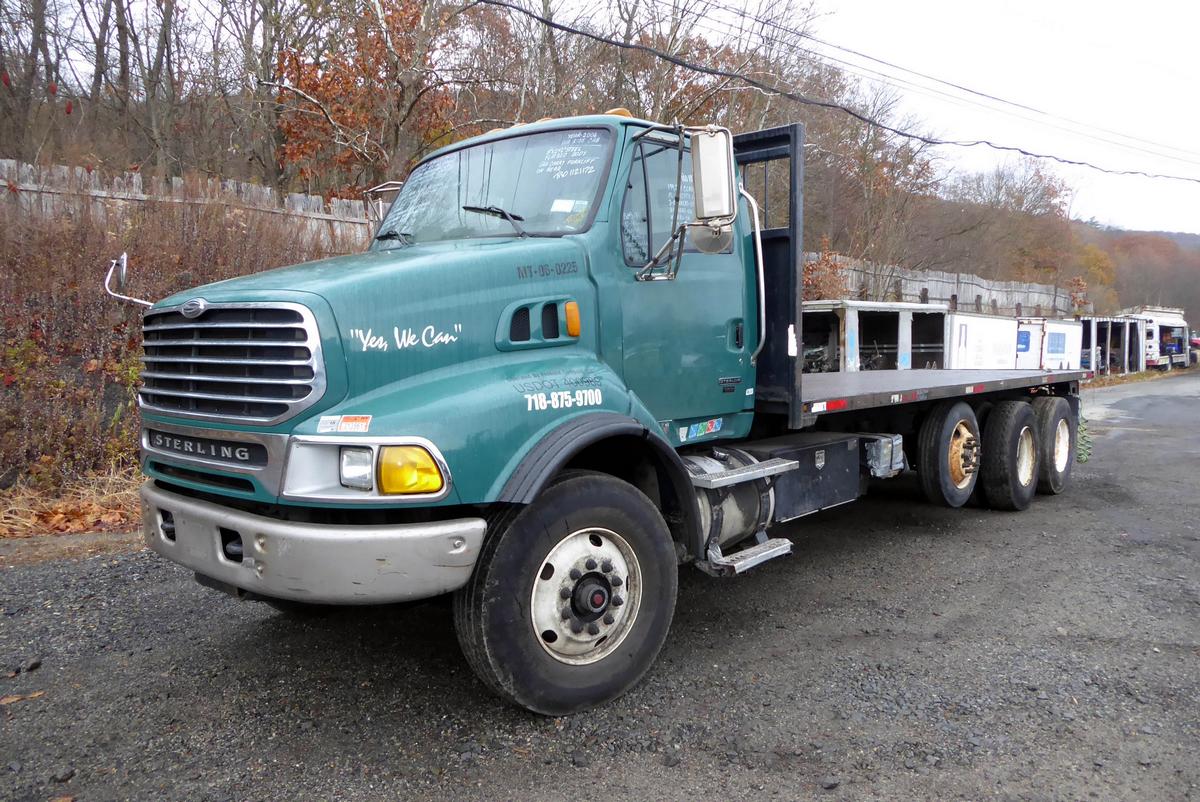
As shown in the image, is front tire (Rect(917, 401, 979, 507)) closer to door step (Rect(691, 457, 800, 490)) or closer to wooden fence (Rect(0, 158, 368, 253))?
door step (Rect(691, 457, 800, 490))

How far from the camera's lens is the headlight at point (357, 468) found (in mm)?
3113

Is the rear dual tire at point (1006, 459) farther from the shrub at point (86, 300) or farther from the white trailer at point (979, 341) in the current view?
the white trailer at point (979, 341)

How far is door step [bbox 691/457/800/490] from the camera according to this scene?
4.40 metres

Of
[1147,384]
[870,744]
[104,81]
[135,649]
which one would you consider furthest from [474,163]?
[1147,384]

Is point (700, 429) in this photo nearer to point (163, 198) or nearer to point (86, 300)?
point (86, 300)

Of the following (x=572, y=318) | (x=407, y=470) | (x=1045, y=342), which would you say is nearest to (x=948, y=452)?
(x=572, y=318)

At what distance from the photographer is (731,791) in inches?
124

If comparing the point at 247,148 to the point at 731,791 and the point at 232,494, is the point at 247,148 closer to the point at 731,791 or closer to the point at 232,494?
the point at 232,494

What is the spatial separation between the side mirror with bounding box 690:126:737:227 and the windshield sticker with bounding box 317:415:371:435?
182 centimetres

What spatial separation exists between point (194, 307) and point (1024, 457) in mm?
7415

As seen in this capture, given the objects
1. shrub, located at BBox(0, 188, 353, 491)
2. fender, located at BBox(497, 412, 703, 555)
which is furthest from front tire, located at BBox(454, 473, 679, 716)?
shrub, located at BBox(0, 188, 353, 491)

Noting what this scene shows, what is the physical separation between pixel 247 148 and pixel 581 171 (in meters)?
14.9

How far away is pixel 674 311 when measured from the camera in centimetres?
441

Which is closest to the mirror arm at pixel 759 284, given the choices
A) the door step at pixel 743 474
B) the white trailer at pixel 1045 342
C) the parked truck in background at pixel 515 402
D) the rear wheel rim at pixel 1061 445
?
the parked truck in background at pixel 515 402
